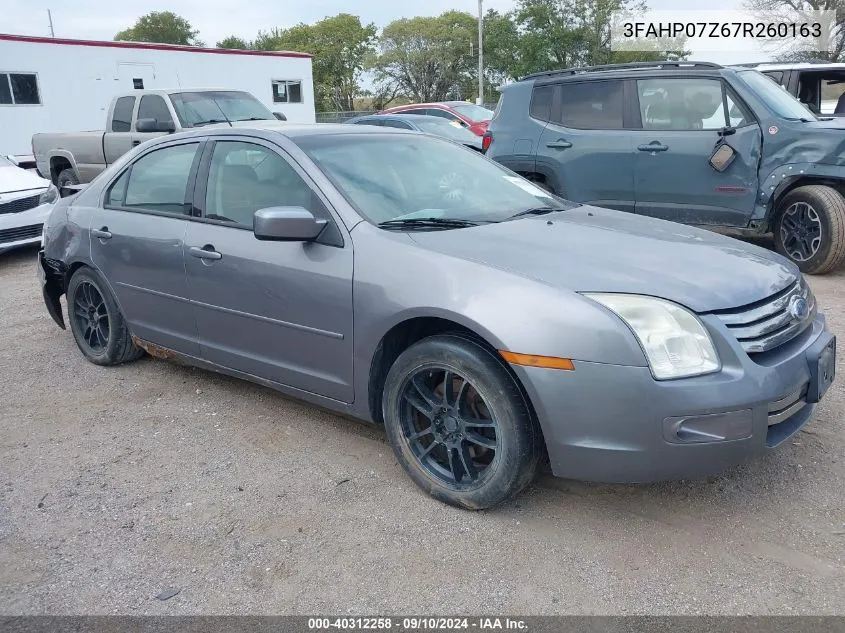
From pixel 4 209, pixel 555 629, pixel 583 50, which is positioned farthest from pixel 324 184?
pixel 583 50

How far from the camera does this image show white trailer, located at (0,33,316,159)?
14945mm

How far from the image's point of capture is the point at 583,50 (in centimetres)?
4653

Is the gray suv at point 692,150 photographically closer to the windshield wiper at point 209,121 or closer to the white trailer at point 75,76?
the windshield wiper at point 209,121

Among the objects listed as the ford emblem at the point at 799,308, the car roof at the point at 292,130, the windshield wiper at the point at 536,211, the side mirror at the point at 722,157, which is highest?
the car roof at the point at 292,130

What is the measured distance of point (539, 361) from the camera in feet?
8.87

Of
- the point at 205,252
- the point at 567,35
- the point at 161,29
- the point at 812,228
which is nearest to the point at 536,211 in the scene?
the point at 205,252

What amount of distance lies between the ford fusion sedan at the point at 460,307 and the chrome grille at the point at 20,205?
17.0ft

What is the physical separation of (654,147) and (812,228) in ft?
5.16

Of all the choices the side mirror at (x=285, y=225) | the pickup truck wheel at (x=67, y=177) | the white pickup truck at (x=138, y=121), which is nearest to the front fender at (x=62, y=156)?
the white pickup truck at (x=138, y=121)

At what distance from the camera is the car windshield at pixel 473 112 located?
16.4 metres

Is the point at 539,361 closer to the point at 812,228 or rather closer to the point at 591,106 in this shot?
the point at 812,228

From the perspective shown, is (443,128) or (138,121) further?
(443,128)

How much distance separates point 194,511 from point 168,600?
60 cm

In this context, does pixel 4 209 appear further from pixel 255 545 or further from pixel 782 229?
pixel 782 229
